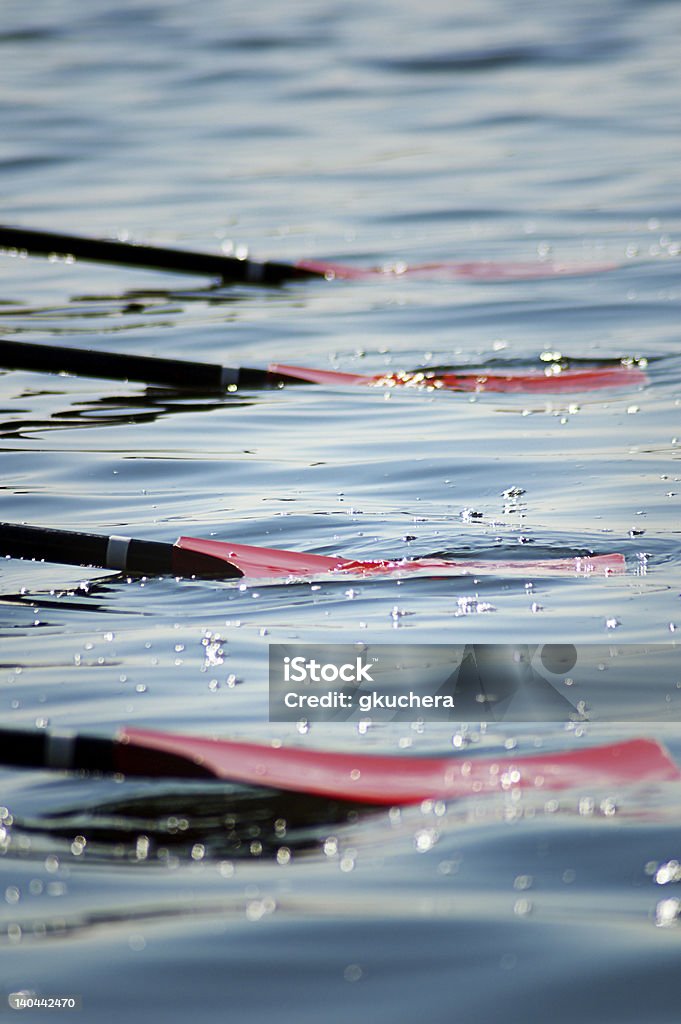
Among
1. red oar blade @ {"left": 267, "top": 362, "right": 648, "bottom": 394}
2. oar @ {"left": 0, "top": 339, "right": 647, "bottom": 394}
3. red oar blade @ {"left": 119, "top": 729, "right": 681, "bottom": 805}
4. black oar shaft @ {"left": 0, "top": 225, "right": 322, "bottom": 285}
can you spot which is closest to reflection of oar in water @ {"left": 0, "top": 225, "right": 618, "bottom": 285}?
black oar shaft @ {"left": 0, "top": 225, "right": 322, "bottom": 285}

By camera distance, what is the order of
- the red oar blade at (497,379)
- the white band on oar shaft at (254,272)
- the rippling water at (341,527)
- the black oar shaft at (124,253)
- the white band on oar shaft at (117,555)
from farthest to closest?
the white band on oar shaft at (254,272) < the black oar shaft at (124,253) < the red oar blade at (497,379) < the white band on oar shaft at (117,555) < the rippling water at (341,527)

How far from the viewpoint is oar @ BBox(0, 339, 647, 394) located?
453 cm

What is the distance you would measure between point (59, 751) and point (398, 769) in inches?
20.8

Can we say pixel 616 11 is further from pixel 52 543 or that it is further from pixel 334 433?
pixel 52 543

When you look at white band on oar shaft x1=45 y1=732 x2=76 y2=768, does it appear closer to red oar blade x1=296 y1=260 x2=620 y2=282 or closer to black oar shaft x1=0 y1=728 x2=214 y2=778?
black oar shaft x1=0 y1=728 x2=214 y2=778

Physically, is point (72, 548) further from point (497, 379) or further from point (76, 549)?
point (497, 379)

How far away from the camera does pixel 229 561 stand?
12.0ft

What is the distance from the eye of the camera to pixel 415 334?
6.46m

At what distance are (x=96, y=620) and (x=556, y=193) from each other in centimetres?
676

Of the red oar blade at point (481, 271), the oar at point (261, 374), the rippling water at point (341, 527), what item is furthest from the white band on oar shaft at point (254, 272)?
the red oar blade at point (481, 271)

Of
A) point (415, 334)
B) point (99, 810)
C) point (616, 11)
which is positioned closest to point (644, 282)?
point (415, 334)

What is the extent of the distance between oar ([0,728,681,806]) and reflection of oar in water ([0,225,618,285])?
3.58 meters

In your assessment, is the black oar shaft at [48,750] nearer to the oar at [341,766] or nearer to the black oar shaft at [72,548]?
the oar at [341,766]

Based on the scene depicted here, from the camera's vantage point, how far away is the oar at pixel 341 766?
2.38 m
